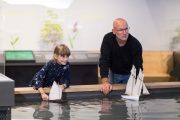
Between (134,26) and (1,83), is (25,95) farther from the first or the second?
(134,26)

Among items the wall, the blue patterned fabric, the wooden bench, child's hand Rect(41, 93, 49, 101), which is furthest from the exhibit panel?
child's hand Rect(41, 93, 49, 101)

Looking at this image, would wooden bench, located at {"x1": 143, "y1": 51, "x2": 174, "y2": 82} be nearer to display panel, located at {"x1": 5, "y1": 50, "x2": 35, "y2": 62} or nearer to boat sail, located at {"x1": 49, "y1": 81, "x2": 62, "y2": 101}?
display panel, located at {"x1": 5, "y1": 50, "x2": 35, "y2": 62}

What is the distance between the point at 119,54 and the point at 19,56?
2467 millimetres

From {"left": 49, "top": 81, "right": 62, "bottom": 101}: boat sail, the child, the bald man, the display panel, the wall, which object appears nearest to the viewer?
{"left": 49, "top": 81, "right": 62, "bottom": 101}: boat sail

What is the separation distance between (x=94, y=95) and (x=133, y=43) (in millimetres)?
918

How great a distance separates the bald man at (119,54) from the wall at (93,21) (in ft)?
8.27

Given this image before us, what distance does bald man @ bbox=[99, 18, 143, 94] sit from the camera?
200 inches

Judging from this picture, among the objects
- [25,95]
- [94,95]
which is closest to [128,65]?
[94,95]

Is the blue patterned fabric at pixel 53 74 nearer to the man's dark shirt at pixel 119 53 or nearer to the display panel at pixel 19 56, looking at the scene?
the man's dark shirt at pixel 119 53

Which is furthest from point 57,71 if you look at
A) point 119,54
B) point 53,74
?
point 119,54

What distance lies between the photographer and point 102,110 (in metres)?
3.92

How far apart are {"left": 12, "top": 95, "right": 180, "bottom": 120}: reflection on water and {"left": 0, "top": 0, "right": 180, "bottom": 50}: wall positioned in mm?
3378

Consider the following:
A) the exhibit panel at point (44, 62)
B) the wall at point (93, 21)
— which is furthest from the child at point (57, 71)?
the wall at point (93, 21)

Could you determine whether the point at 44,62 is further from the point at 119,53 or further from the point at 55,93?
the point at 55,93
